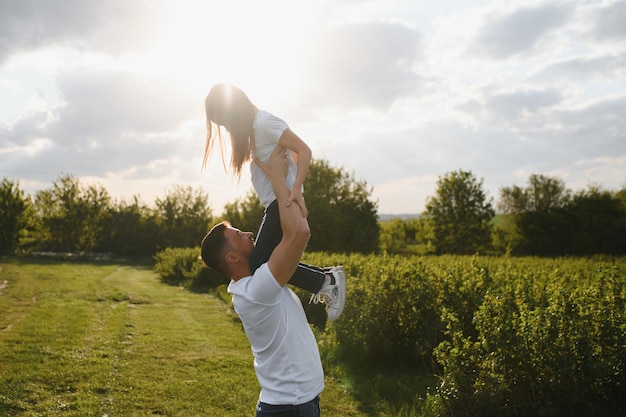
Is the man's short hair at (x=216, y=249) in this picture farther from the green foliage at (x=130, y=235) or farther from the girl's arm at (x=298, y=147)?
the green foliage at (x=130, y=235)

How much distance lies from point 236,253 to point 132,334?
10004mm

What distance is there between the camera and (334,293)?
12.2 feet

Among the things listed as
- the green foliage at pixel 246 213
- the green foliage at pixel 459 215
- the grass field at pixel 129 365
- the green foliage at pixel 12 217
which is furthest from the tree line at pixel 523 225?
the grass field at pixel 129 365

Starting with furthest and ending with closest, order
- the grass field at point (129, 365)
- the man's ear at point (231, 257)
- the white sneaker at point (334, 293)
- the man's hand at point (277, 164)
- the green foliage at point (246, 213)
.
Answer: the green foliage at point (246, 213), the grass field at point (129, 365), the white sneaker at point (334, 293), the man's hand at point (277, 164), the man's ear at point (231, 257)

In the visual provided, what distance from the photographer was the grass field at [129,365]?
7.04 meters

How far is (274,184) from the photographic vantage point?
270cm

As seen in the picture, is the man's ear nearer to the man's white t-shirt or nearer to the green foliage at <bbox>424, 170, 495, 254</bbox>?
the man's white t-shirt

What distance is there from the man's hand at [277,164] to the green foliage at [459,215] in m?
49.9

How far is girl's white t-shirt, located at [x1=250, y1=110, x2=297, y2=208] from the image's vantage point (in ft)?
9.98

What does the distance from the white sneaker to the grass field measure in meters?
3.81

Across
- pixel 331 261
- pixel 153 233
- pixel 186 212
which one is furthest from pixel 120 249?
pixel 331 261

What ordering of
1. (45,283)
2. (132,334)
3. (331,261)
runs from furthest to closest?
(45,283) < (331,261) < (132,334)

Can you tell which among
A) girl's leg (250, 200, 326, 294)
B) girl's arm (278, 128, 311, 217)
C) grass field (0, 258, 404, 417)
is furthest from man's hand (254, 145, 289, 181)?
grass field (0, 258, 404, 417)

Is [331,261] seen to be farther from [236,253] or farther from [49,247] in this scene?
[49,247]
